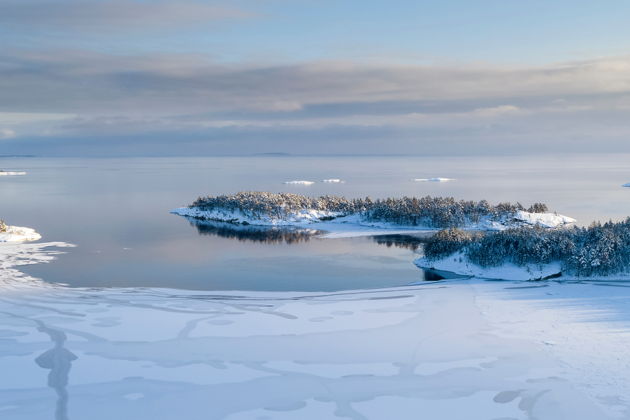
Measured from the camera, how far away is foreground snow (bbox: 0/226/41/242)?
186ft

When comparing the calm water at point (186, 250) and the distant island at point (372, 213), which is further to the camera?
the distant island at point (372, 213)

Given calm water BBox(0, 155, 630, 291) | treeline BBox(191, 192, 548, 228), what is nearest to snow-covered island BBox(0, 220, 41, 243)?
calm water BBox(0, 155, 630, 291)

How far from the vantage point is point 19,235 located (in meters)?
58.6

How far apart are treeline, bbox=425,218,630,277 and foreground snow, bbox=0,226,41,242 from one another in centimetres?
4036

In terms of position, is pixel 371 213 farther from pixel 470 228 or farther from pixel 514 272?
pixel 514 272

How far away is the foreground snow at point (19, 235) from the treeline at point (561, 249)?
4036cm

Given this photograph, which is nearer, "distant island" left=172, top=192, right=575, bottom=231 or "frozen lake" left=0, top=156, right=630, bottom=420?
"frozen lake" left=0, top=156, right=630, bottom=420

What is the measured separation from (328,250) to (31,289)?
27.3m

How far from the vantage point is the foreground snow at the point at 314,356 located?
19.1 meters

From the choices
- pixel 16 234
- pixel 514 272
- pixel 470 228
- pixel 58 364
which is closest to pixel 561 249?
pixel 514 272

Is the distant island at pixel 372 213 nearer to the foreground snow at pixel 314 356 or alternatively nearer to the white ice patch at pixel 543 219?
the white ice patch at pixel 543 219

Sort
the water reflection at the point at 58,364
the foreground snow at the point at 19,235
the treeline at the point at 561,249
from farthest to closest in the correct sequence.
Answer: the foreground snow at the point at 19,235 → the treeline at the point at 561,249 → the water reflection at the point at 58,364

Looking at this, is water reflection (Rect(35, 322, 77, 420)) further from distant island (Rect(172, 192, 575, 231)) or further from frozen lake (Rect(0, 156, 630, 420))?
distant island (Rect(172, 192, 575, 231))

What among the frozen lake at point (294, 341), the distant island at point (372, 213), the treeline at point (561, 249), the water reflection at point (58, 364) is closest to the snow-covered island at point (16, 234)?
the frozen lake at point (294, 341)
